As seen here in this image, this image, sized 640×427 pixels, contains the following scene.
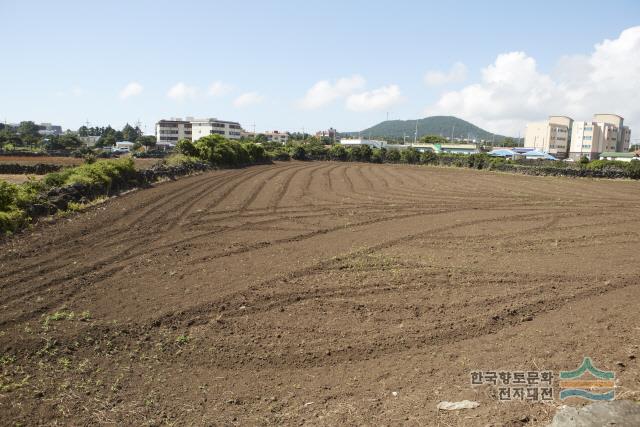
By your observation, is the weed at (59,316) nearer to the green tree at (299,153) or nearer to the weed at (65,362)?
the weed at (65,362)

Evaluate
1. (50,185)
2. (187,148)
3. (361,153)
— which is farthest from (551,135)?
(50,185)

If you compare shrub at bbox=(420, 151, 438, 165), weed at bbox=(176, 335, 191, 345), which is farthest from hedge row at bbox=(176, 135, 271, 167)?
weed at bbox=(176, 335, 191, 345)

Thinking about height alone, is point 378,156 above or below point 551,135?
below

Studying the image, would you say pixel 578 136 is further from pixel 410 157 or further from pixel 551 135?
pixel 410 157

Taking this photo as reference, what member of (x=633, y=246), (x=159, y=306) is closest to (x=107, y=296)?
(x=159, y=306)

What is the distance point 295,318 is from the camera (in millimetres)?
7230

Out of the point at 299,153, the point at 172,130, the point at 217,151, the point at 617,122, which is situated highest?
the point at 617,122

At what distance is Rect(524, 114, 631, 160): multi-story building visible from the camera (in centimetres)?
10650

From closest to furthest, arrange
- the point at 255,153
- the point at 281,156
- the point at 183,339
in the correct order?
1. the point at 183,339
2. the point at 255,153
3. the point at 281,156

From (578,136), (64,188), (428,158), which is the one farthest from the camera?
(578,136)

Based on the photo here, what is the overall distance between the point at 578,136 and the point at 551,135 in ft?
19.9

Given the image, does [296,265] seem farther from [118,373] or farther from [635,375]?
[635,375]

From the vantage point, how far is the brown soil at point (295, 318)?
504 centimetres

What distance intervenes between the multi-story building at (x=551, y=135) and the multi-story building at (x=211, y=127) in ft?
256
